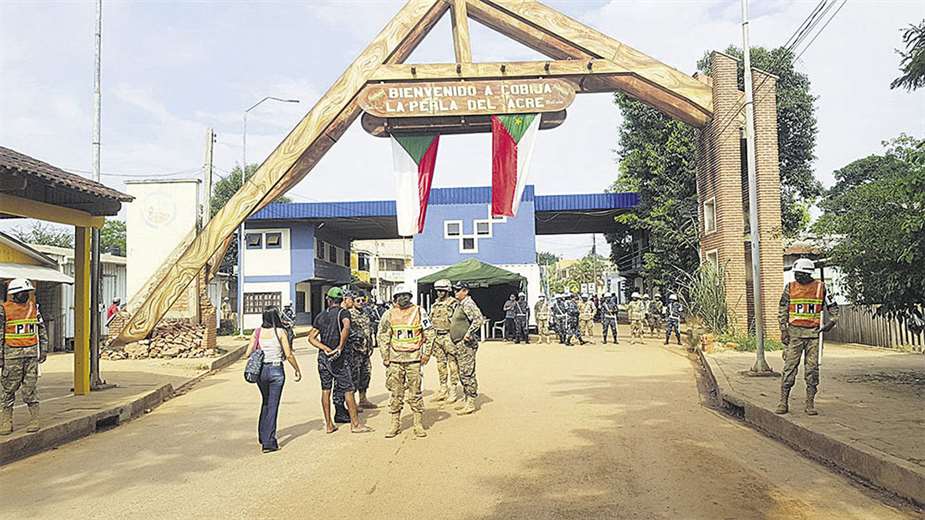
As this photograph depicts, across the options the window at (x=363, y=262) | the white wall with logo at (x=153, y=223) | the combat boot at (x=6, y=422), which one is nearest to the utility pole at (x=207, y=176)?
the white wall with logo at (x=153, y=223)

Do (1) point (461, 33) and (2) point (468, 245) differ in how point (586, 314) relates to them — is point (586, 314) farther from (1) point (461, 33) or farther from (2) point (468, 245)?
(1) point (461, 33)

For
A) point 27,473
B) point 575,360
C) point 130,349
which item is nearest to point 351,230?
point 130,349

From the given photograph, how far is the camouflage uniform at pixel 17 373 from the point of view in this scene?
841 cm

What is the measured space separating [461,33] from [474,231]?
12973 mm

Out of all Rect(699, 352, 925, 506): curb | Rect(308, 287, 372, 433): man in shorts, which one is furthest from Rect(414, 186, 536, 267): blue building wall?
Rect(308, 287, 372, 433): man in shorts

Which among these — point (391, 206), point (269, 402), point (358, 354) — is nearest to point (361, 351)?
point (358, 354)

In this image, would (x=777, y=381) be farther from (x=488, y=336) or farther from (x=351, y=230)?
(x=351, y=230)

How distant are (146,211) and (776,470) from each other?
21.6 metres

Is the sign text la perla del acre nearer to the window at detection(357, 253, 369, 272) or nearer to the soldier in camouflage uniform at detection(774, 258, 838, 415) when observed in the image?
the soldier in camouflage uniform at detection(774, 258, 838, 415)

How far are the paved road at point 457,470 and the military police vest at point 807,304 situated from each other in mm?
1456

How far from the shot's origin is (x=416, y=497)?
19.5ft

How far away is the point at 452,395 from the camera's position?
11562 mm

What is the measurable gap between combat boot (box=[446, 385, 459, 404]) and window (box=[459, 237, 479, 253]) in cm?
1818

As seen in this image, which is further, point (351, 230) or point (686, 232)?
point (351, 230)
